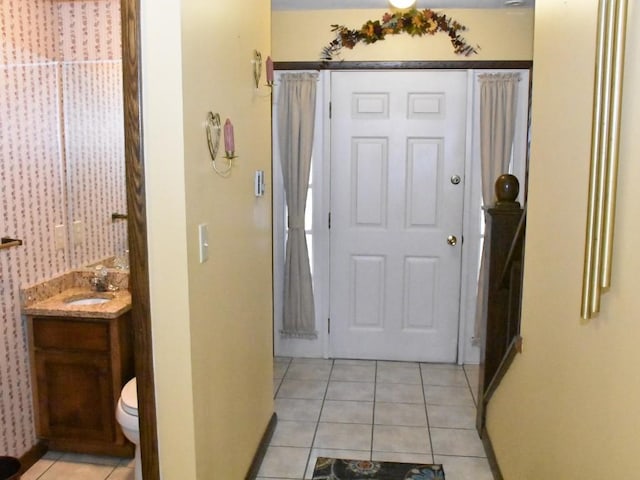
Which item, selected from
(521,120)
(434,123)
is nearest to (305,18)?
(434,123)

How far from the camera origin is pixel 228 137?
2.10 m

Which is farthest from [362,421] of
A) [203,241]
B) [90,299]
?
[203,241]

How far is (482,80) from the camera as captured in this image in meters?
3.87

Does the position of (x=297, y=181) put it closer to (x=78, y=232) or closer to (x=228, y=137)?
(x=78, y=232)

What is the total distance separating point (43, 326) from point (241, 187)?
48.3 inches

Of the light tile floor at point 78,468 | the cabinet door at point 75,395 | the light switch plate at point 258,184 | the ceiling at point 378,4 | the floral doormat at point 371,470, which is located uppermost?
the ceiling at point 378,4

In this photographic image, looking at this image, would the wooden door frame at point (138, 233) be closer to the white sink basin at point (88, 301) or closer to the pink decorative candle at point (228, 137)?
the pink decorative candle at point (228, 137)

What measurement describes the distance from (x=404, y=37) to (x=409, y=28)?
0.07 metres

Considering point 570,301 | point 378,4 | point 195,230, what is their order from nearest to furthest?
point 570,301, point 195,230, point 378,4

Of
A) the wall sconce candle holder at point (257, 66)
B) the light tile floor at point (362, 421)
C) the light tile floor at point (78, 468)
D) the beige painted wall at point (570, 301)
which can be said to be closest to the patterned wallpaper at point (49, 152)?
the light tile floor at point (78, 468)

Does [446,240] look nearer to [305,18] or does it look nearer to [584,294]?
[305,18]

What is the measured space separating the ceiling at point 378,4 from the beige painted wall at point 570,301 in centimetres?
177

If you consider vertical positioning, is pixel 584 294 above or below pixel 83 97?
below

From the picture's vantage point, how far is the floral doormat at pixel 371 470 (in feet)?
8.80
